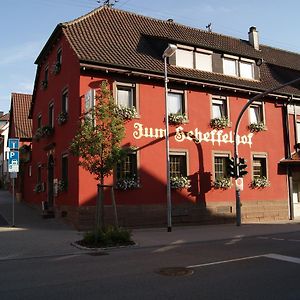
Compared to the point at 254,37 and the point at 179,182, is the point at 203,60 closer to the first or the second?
the point at 179,182

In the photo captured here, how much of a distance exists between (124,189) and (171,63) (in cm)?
704

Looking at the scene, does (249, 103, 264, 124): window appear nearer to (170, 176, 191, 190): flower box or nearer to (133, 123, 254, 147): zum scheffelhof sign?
(133, 123, 254, 147): zum scheffelhof sign

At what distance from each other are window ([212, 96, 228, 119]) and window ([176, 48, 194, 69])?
6.96 ft

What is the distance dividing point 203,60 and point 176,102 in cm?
327

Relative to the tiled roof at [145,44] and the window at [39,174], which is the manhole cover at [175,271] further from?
the window at [39,174]

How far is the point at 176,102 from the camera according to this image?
21.4 m

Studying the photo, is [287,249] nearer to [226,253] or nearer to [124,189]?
[226,253]

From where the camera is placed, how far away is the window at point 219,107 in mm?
22656

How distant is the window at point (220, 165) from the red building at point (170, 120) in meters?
0.05

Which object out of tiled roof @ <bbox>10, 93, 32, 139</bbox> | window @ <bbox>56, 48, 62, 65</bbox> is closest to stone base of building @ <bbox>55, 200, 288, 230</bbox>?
window @ <bbox>56, 48, 62, 65</bbox>

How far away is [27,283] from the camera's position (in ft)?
26.7

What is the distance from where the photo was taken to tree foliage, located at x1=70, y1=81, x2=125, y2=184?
13.8m

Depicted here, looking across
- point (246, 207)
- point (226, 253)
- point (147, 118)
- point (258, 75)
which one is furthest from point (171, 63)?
point (226, 253)

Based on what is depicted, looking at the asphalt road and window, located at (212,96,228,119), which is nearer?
the asphalt road
